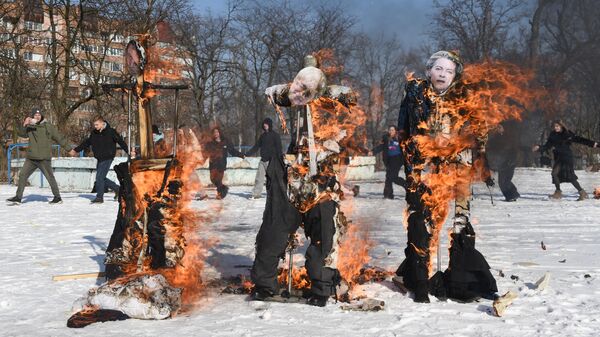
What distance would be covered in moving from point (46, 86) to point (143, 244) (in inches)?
1003

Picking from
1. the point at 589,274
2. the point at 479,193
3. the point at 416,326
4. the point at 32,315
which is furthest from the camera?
the point at 479,193

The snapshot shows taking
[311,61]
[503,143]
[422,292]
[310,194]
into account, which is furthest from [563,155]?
[310,194]

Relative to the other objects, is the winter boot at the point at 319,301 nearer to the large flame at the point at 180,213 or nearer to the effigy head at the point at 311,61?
the large flame at the point at 180,213

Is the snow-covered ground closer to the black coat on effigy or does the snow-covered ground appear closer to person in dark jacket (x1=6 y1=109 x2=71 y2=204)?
person in dark jacket (x1=6 y1=109 x2=71 y2=204)

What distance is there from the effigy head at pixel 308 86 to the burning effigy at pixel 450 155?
83 centimetres

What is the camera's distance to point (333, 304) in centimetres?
491

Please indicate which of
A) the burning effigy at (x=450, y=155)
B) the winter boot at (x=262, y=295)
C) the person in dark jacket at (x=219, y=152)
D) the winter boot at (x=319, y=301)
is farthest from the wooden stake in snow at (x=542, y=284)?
the person in dark jacket at (x=219, y=152)

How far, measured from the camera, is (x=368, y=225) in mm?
10242

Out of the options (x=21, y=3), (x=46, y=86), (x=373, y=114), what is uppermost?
(x=21, y=3)

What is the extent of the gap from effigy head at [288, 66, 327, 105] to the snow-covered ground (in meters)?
1.74

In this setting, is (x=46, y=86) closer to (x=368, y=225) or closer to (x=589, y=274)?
(x=368, y=225)

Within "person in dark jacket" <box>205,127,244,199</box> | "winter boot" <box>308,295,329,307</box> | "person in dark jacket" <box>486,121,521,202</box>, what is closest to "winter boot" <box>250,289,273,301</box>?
"winter boot" <box>308,295,329,307</box>

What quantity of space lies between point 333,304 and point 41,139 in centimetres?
1077

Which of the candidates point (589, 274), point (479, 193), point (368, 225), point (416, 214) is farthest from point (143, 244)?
point (479, 193)
